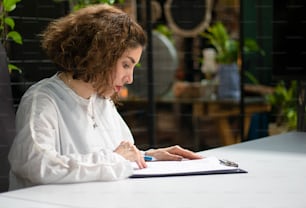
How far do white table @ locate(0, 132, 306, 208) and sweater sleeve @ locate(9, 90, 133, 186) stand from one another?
0.9 inches

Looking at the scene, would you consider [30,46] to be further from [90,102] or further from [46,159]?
[46,159]

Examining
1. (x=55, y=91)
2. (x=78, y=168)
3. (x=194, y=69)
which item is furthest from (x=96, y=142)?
(x=194, y=69)

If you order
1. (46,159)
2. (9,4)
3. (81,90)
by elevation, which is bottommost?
(46,159)

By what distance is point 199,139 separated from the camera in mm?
4496

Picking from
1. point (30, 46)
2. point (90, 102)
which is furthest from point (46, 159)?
point (30, 46)

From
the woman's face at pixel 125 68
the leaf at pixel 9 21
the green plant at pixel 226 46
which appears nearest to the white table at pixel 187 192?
the woman's face at pixel 125 68

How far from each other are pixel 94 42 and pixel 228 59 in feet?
7.60

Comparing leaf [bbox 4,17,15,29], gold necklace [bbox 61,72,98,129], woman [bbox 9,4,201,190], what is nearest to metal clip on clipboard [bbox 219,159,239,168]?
woman [bbox 9,4,201,190]

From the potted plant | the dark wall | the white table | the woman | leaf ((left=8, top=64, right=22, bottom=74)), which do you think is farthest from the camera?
the potted plant

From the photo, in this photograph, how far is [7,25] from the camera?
1.96 m

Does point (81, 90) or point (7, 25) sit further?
point (7, 25)

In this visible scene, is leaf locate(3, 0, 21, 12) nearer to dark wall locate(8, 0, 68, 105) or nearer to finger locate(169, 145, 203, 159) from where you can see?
dark wall locate(8, 0, 68, 105)

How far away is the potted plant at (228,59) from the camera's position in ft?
11.7

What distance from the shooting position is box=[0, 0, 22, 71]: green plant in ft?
6.04
